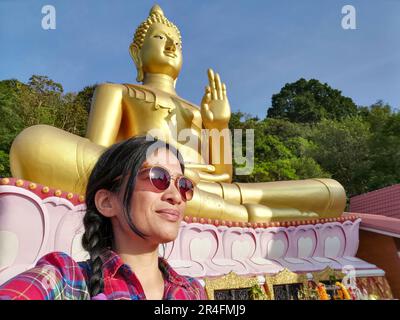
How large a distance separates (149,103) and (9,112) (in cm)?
955

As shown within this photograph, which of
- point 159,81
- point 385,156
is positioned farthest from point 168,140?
point 385,156

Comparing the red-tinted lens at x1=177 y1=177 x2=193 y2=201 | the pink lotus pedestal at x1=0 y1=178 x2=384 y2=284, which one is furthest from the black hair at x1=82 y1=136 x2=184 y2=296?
the pink lotus pedestal at x1=0 y1=178 x2=384 y2=284

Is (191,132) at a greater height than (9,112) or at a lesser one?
lesser

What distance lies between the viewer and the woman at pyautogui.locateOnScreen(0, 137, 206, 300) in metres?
0.92

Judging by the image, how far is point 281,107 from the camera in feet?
79.4

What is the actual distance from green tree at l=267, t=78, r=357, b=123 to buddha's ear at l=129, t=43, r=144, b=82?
62.6 feet

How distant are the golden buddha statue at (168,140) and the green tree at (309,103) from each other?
62.6 ft

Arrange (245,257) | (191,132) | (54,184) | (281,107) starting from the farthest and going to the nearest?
(281,107) → (191,132) → (245,257) → (54,184)

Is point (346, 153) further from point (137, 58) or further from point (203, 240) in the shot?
point (203, 240)

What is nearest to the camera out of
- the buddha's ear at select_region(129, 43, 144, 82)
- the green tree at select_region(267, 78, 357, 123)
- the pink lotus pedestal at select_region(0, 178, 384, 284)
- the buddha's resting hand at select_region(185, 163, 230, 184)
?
the pink lotus pedestal at select_region(0, 178, 384, 284)

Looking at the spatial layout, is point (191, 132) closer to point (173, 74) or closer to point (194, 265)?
point (173, 74)

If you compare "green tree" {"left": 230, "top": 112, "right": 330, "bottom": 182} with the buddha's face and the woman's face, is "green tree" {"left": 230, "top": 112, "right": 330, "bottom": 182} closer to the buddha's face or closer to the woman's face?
the buddha's face

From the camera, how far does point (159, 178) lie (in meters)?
1.00
